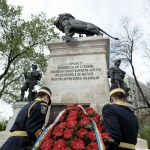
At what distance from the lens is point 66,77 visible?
9.35 meters

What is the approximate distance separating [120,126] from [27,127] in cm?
151

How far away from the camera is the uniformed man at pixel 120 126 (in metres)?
3.49

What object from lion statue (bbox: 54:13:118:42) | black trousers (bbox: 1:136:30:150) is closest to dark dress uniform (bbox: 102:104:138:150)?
black trousers (bbox: 1:136:30:150)

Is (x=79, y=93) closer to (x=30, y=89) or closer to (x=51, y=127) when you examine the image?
(x=30, y=89)

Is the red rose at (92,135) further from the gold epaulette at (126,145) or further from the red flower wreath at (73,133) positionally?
the gold epaulette at (126,145)

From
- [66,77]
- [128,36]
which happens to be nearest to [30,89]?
[66,77]

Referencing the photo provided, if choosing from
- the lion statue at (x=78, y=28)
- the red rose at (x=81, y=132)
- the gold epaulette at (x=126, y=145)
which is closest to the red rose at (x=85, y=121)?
the red rose at (x=81, y=132)

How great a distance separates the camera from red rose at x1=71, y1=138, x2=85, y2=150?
3441 millimetres

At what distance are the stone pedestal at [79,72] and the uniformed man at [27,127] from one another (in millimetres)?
4058

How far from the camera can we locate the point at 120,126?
3643mm

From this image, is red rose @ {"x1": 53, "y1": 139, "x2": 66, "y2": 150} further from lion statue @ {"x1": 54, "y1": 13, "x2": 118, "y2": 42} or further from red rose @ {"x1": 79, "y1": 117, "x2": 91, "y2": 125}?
lion statue @ {"x1": 54, "y1": 13, "x2": 118, "y2": 42}

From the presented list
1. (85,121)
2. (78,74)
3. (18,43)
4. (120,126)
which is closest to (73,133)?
(85,121)

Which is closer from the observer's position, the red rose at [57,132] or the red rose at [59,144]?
the red rose at [59,144]

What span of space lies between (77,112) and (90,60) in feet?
18.4
